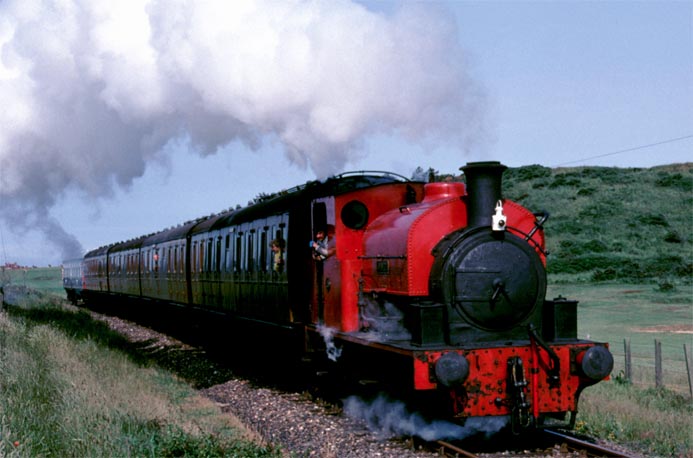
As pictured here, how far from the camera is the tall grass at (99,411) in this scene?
773cm

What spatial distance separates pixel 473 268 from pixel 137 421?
4.16m

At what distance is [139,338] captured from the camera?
24.1 metres

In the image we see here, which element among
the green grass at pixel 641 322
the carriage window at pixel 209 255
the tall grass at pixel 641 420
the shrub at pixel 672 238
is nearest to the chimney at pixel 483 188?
the tall grass at pixel 641 420

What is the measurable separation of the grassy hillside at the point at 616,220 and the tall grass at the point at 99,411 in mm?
30237

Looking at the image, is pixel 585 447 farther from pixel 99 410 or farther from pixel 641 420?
pixel 99 410

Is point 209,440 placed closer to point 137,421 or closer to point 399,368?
point 137,421

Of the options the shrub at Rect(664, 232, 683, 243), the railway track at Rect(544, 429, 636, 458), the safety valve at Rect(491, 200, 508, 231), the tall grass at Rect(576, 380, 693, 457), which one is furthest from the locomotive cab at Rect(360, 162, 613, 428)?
the shrub at Rect(664, 232, 683, 243)

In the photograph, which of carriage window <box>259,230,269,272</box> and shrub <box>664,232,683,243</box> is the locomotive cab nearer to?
carriage window <box>259,230,269,272</box>

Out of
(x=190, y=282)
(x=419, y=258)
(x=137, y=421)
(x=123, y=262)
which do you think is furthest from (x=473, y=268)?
(x=123, y=262)

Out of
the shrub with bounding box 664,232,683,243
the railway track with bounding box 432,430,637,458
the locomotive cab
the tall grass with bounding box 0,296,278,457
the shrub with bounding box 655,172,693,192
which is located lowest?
the railway track with bounding box 432,430,637,458

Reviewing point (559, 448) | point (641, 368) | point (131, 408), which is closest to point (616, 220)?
point (641, 368)

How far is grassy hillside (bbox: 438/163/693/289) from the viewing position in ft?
149

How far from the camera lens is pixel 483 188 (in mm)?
8711

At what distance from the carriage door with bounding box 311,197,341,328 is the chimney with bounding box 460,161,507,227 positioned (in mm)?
2274
